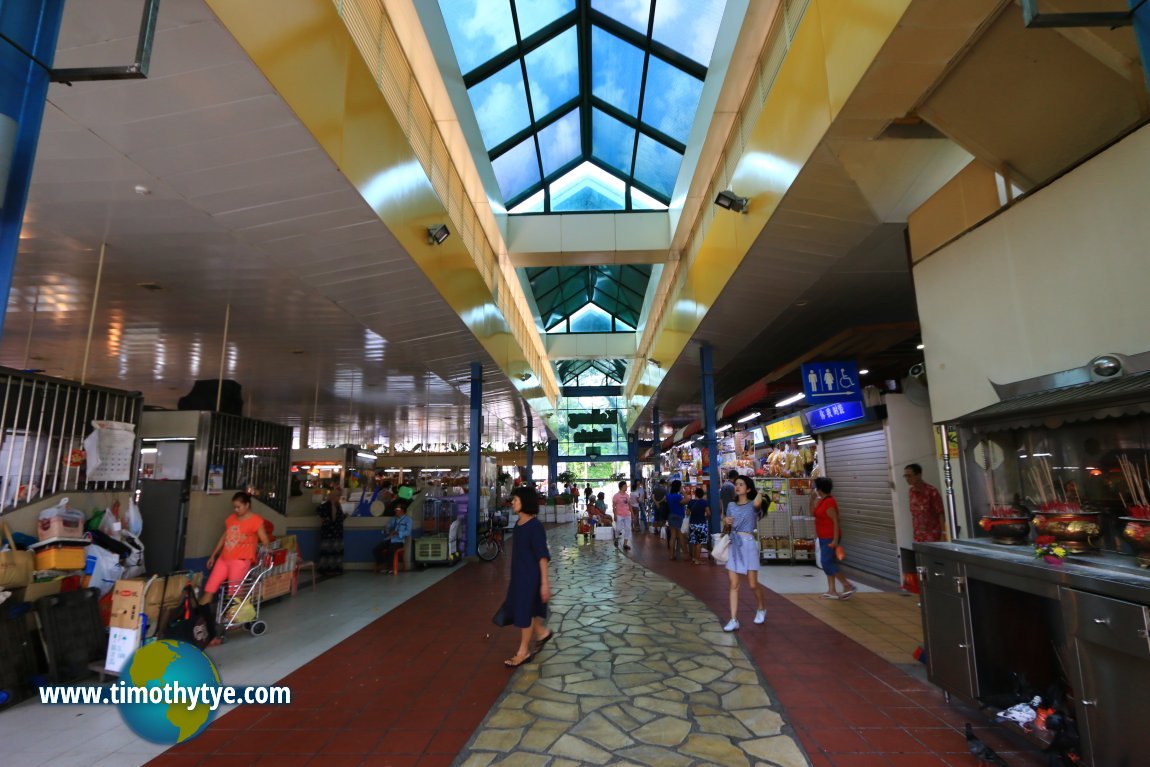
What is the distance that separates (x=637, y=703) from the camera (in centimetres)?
399

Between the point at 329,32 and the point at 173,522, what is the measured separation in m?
6.01

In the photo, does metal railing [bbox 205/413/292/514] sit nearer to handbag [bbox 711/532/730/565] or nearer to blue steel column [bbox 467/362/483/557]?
blue steel column [bbox 467/362/483/557]

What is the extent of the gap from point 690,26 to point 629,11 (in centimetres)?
124

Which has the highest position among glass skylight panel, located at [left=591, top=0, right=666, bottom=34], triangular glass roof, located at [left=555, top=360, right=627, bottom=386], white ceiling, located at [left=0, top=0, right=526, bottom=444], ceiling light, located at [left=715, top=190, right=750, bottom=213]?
glass skylight panel, located at [left=591, top=0, right=666, bottom=34]

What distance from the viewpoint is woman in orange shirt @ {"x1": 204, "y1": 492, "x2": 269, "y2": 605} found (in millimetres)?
5673

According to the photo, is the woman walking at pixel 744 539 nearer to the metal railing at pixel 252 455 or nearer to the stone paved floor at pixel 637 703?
the stone paved floor at pixel 637 703

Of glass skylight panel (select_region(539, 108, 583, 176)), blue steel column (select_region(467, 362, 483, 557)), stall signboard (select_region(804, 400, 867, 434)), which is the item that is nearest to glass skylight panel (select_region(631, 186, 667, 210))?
glass skylight panel (select_region(539, 108, 583, 176))

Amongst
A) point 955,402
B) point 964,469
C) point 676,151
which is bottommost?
point 964,469

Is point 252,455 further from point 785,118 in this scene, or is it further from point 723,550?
point 785,118

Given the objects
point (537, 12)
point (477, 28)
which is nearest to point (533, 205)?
point (537, 12)

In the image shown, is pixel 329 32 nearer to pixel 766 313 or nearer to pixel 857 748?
pixel 857 748

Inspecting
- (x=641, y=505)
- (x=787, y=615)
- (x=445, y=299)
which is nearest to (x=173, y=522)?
(x=445, y=299)

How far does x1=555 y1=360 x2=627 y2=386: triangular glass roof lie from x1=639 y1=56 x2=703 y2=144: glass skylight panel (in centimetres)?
1767

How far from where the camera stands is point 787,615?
640 centimetres
